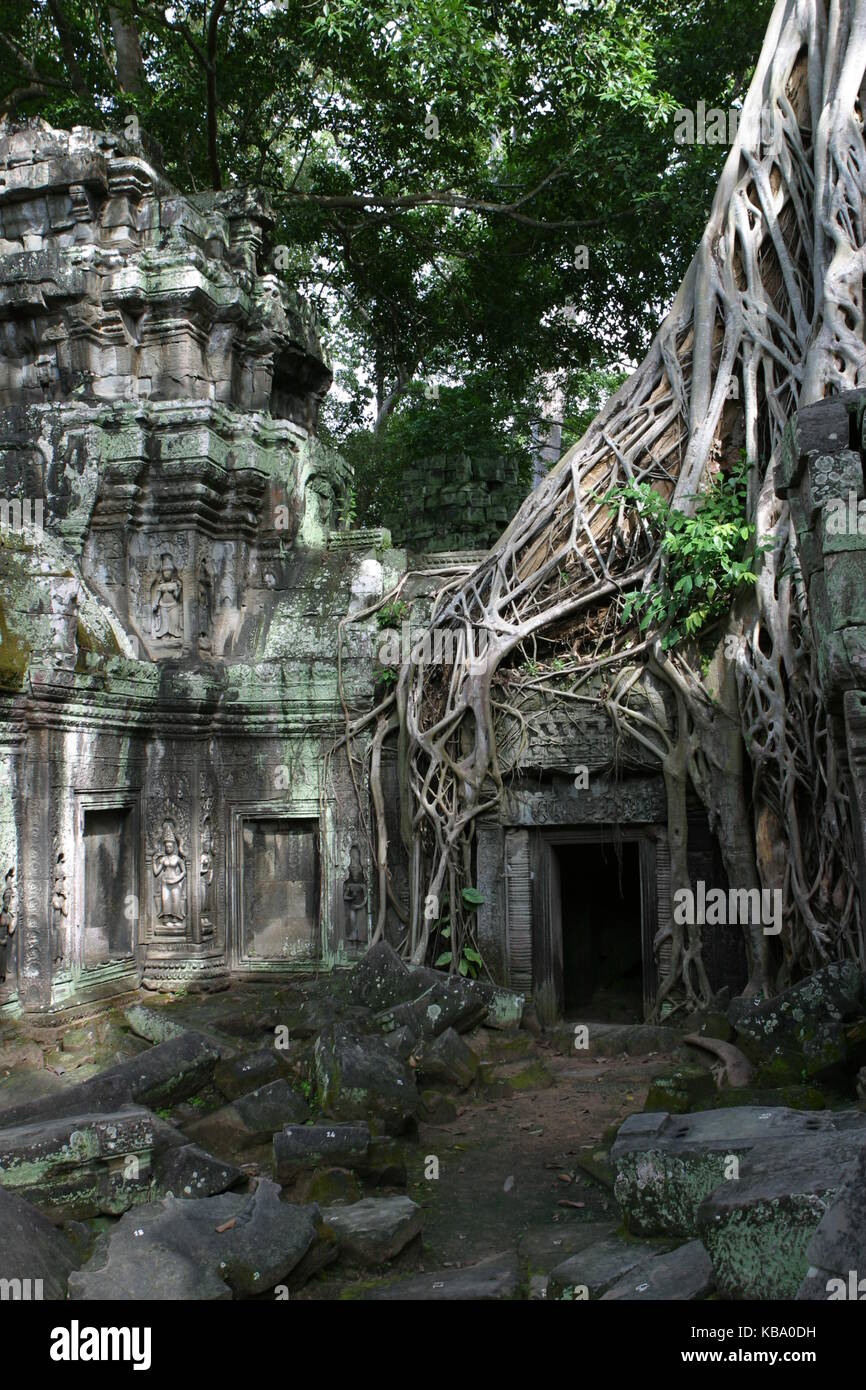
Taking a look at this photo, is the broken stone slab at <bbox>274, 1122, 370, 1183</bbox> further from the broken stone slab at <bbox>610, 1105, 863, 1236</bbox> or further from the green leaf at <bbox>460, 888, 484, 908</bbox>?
the green leaf at <bbox>460, 888, 484, 908</bbox>

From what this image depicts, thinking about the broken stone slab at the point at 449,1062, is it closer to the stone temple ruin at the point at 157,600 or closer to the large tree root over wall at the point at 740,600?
the large tree root over wall at the point at 740,600

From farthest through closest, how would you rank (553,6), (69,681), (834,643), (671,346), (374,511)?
(374,511) → (553,6) → (671,346) → (69,681) → (834,643)

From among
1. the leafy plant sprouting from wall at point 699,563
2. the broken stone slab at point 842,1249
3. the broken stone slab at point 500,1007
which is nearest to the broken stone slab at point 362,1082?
the broken stone slab at point 500,1007

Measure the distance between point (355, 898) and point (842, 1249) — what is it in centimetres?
579

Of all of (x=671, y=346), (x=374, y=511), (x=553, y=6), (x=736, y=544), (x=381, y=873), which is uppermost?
(x=553, y=6)

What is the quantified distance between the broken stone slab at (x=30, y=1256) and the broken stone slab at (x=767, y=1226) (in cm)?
209

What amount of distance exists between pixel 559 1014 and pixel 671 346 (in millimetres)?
5066

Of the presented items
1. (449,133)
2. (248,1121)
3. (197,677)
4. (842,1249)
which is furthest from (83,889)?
(449,133)

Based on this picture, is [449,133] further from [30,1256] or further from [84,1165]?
[30,1256]

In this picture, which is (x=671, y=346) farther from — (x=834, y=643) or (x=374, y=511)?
(x=374, y=511)

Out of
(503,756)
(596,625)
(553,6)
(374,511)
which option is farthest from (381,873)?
(374,511)

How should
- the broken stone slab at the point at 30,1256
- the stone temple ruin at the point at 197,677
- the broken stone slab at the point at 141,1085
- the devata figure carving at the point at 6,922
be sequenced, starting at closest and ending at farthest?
the broken stone slab at the point at 30,1256, the broken stone slab at the point at 141,1085, the devata figure carving at the point at 6,922, the stone temple ruin at the point at 197,677

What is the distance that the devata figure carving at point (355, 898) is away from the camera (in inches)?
322

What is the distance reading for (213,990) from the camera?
8.09m
